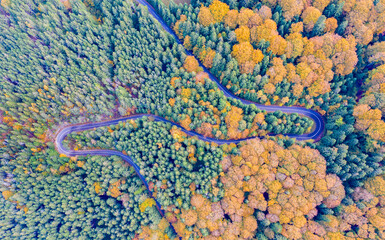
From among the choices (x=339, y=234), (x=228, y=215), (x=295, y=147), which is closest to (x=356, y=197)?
(x=339, y=234)

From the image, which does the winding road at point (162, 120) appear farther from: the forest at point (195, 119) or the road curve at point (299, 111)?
the forest at point (195, 119)

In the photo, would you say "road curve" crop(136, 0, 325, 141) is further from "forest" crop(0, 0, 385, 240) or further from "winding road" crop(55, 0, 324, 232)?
"forest" crop(0, 0, 385, 240)

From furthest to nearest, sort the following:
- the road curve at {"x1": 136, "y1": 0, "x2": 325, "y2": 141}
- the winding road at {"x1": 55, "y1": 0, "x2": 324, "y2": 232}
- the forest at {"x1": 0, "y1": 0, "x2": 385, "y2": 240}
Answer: the winding road at {"x1": 55, "y1": 0, "x2": 324, "y2": 232} → the road curve at {"x1": 136, "y1": 0, "x2": 325, "y2": 141} → the forest at {"x1": 0, "y1": 0, "x2": 385, "y2": 240}

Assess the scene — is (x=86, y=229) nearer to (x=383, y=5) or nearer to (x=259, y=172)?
(x=259, y=172)

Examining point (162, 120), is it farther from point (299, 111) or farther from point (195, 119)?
point (299, 111)

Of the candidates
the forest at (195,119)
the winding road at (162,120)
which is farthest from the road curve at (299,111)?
the forest at (195,119)

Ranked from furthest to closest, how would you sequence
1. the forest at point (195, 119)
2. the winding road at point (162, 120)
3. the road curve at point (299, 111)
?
the winding road at point (162, 120) < the road curve at point (299, 111) < the forest at point (195, 119)

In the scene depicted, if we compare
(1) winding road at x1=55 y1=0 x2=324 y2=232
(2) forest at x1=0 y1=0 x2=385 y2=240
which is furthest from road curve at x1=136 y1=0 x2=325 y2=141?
(2) forest at x1=0 y1=0 x2=385 y2=240

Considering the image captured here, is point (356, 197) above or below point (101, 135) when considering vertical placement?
below
